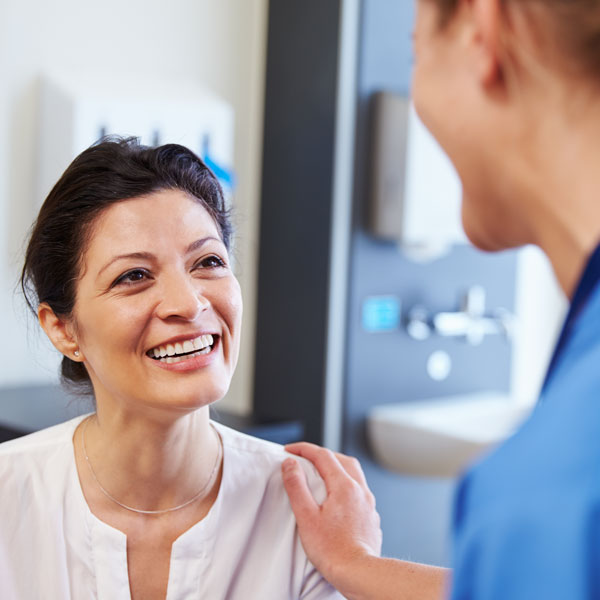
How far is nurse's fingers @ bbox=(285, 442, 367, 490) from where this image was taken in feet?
4.59

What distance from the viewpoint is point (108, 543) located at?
137cm

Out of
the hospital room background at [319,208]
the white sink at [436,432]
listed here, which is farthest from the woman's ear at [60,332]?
the white sink at [436,432]

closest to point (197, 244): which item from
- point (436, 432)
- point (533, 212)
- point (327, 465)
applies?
point (327, 465)

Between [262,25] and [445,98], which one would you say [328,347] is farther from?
[445,98]

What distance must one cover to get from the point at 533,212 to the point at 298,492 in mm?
824

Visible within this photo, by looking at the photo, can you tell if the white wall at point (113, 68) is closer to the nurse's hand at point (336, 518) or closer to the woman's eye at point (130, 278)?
the woman's eye at point (130, 278)

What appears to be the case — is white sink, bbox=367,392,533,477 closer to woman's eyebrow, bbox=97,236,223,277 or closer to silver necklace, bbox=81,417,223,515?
silver necklace, bbox=81,417,223,515

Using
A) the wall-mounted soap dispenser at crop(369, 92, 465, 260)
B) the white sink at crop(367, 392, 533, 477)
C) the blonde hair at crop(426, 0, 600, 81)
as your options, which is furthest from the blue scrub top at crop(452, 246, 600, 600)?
the wall-mounted soap dispenser at crop(369, 92, 465, 260)

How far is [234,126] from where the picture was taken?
119 inches

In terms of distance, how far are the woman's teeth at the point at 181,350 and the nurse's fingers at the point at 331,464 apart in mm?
255

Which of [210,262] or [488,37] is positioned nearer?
[488,37]

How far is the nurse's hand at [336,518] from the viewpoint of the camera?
1.29 meters

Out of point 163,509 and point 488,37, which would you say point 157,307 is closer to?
point 163,509

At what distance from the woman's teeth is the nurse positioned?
0.63 m
